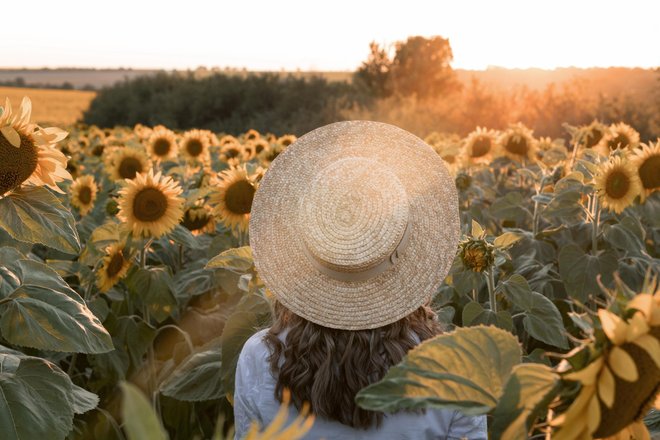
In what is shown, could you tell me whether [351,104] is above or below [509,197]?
below

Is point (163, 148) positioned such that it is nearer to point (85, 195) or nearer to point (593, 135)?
point (85, 195)

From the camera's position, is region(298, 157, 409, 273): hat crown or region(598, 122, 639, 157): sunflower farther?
region(598, 122, 639, 157): sunflower

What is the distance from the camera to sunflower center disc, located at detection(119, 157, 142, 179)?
230 inches

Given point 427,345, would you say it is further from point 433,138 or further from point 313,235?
point 433,138

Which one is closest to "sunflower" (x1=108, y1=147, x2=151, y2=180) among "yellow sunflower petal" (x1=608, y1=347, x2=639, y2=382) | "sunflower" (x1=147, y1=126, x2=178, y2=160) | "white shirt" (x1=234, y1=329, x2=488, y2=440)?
"sunflower" (x1=147, y1=126, x2=178, y2=160)

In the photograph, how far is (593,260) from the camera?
348 centimetres

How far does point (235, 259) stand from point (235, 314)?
20 centimetres

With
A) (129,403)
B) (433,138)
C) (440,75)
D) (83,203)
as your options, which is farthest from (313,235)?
(440,75)

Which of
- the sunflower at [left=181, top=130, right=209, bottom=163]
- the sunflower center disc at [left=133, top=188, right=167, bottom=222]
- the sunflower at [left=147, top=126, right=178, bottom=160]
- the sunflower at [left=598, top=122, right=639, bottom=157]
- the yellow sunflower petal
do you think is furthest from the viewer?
the sunflower at [left=181, top=130, right=209, bottom=163]

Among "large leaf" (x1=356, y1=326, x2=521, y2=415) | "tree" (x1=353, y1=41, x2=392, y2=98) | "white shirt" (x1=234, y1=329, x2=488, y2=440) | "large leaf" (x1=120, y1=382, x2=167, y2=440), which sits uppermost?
"large leaf" (x1=120, y1=382, x2=167, y2=440)

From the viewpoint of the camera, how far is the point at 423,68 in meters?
32.2

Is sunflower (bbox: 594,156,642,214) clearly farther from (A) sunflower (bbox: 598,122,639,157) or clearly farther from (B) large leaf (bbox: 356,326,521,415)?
(B) large leaf (bbox: 356,326,521,415)

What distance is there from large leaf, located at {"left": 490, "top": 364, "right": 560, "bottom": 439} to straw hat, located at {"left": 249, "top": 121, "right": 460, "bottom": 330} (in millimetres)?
1084

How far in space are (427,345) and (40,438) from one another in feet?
4.09
